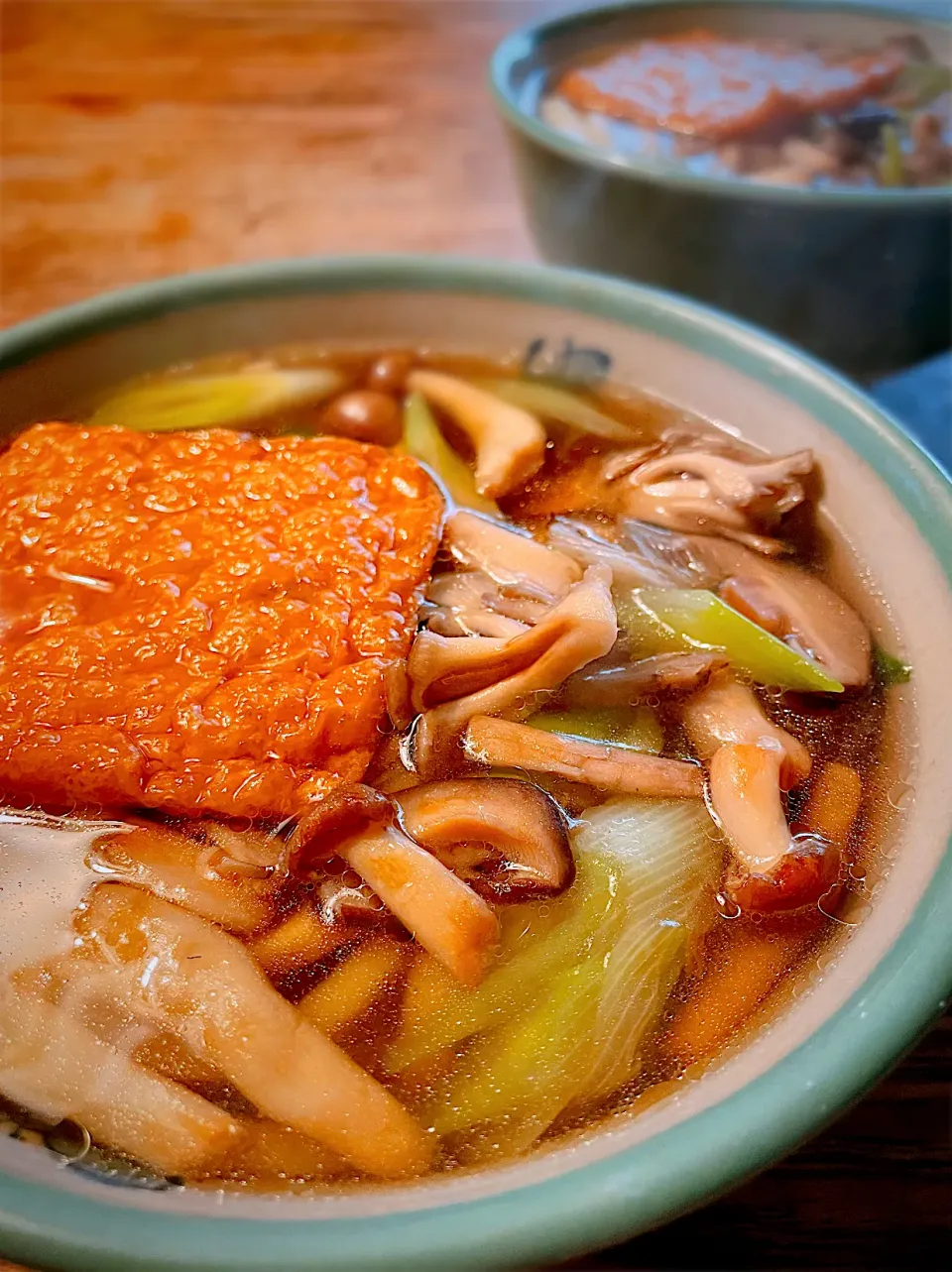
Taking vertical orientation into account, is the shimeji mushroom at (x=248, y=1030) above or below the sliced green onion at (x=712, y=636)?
below

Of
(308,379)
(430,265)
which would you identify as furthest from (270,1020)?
(430,265)

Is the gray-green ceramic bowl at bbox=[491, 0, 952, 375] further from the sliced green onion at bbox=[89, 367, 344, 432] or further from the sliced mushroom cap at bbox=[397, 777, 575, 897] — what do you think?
the sliced mushroom cap at bbox=[397, 777, 575, 897]

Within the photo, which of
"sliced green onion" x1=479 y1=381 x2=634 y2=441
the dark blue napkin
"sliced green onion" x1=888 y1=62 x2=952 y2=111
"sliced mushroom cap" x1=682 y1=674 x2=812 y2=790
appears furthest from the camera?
"sliced green onion" x1=888 y1=62 x2=952 y2=111

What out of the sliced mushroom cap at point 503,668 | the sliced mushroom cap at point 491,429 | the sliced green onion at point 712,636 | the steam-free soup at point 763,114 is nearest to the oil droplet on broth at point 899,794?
the sliced green onion at point 712,636

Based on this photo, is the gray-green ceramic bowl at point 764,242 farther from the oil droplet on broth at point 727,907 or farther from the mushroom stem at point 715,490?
the oil droplet on broth at point 727,907

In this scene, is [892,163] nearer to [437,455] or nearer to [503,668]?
[437,455]

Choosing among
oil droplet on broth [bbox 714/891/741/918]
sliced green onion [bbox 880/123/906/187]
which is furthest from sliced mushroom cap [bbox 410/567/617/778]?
sliced green onion [bbox 880/123/906/187]

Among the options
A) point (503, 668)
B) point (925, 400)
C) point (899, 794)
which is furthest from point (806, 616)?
point (925, 400)

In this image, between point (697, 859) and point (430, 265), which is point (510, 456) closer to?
point (430, 265)
